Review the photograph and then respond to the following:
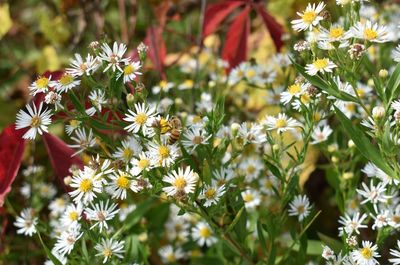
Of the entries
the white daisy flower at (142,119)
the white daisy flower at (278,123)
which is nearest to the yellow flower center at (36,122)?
the white daisy flower at (142,119)

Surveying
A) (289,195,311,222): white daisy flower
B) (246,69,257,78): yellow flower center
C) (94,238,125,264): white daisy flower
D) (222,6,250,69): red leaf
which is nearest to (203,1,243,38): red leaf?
(222,6,250,69): red leaf

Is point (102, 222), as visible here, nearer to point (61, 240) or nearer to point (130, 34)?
point (61, 240)

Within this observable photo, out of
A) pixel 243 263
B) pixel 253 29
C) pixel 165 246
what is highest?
pixel 253 29

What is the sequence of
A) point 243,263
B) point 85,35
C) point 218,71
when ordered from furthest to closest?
point 85,35 → point 218,71 → point 243,263

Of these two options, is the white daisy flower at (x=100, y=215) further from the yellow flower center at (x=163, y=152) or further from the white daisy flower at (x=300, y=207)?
the white daisy flower at (x=300, y=207)

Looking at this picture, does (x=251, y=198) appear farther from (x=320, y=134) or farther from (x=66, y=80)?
(x=66, y=80)

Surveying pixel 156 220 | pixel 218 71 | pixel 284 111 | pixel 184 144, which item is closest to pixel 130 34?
pixel 218 71

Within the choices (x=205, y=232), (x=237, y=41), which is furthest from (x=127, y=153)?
(x=237, y=41)
